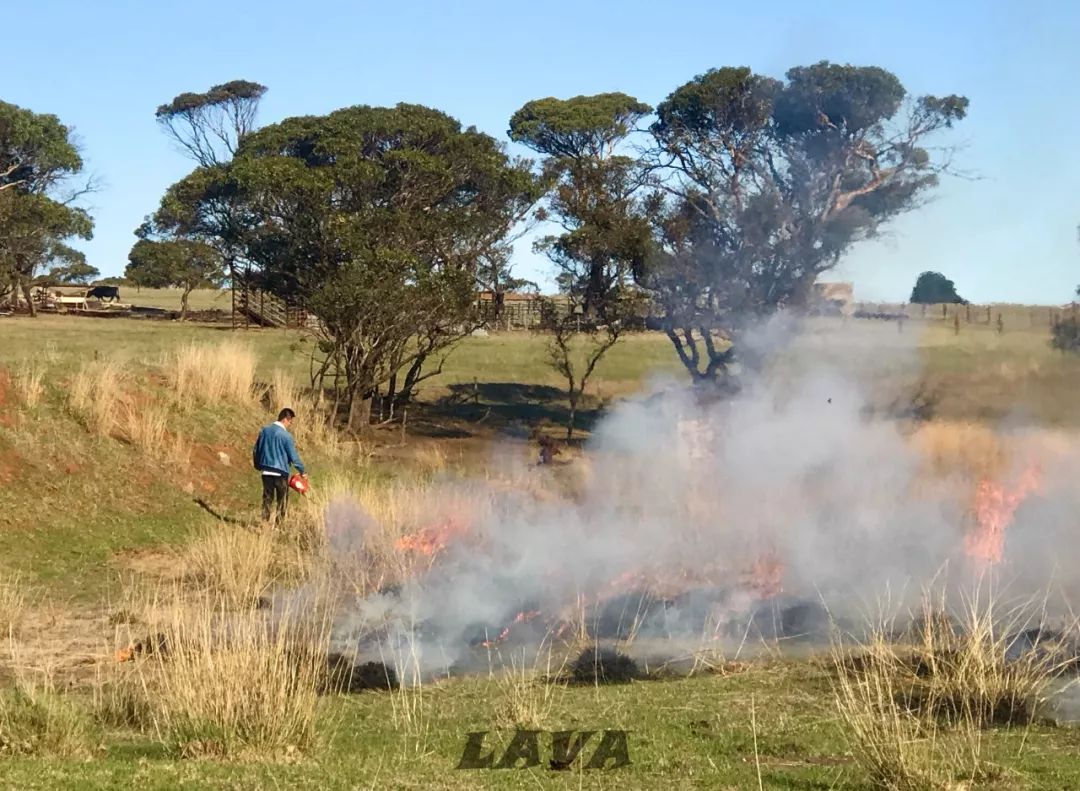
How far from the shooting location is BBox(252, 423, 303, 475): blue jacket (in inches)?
667

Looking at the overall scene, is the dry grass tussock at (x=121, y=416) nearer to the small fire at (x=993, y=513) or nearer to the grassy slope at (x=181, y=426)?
the grassy slope at (x=181, y=426)

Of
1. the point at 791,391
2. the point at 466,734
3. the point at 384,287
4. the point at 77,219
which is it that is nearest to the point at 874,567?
the point at 791,391

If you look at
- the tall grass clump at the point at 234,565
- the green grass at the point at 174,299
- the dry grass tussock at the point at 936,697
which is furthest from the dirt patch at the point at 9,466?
the green grass at the point at 174,299

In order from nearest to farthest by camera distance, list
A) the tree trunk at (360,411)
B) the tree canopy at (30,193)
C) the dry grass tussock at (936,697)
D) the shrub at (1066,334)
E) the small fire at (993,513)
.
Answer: the dry grass tussock at (936,697)
the small fire at (993,513)
the shrub at (1066,334)
the tree trunk at (360,411)
the tree canopy at (30,193)

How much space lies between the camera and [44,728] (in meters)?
7.11

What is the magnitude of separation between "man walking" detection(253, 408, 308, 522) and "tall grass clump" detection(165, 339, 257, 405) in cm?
577

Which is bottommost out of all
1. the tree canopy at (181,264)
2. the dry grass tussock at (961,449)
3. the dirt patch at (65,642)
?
the dirt patch at (65,642)

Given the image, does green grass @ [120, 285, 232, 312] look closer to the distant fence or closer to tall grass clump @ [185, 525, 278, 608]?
the distant fence

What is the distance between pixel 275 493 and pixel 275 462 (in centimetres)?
49

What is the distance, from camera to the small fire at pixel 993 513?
13.5 m

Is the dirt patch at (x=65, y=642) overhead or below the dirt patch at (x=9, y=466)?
below

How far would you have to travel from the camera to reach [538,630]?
11.5 m

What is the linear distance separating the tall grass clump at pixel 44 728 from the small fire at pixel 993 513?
30.3 feet

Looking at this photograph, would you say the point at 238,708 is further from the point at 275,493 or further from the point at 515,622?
the point at 275,493
